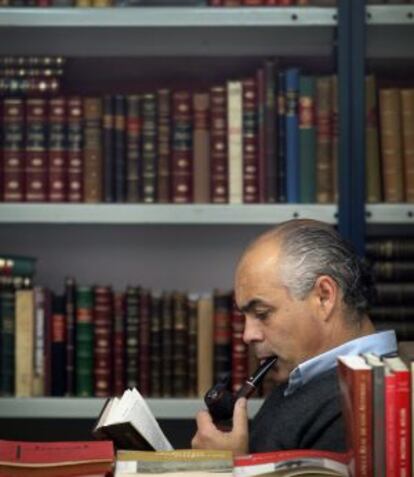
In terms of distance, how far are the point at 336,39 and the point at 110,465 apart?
1582mm

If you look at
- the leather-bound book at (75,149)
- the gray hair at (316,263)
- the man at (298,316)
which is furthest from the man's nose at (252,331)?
the leather-bound book at (75,149)

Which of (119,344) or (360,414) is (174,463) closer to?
(360,414)

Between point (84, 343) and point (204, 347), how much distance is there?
302 millimetres

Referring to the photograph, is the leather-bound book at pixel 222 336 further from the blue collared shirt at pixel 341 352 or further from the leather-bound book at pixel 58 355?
Answer: the blue collared shirt at pixel 341 352

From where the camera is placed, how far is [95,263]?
2988 millimetres

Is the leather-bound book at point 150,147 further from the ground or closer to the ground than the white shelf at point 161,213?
further from the ground

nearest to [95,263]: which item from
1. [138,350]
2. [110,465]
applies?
[138,350]

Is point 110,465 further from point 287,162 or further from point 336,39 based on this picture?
point 336,39

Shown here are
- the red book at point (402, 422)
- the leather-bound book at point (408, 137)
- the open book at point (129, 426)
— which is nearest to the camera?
the red book at point (402, 422)

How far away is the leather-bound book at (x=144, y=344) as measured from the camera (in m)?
2.71

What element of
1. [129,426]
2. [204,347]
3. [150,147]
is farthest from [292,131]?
[129,426]

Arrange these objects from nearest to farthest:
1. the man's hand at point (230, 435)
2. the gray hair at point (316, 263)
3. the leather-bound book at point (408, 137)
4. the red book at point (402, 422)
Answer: the red book at point (402, 422), the man's hand at point (230, 435), the gray hair at point (316, 263), the leather-bound book at point (408, 137)

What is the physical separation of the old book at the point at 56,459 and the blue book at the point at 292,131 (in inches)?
53.0

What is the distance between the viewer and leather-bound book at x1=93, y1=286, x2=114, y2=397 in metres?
2.71
